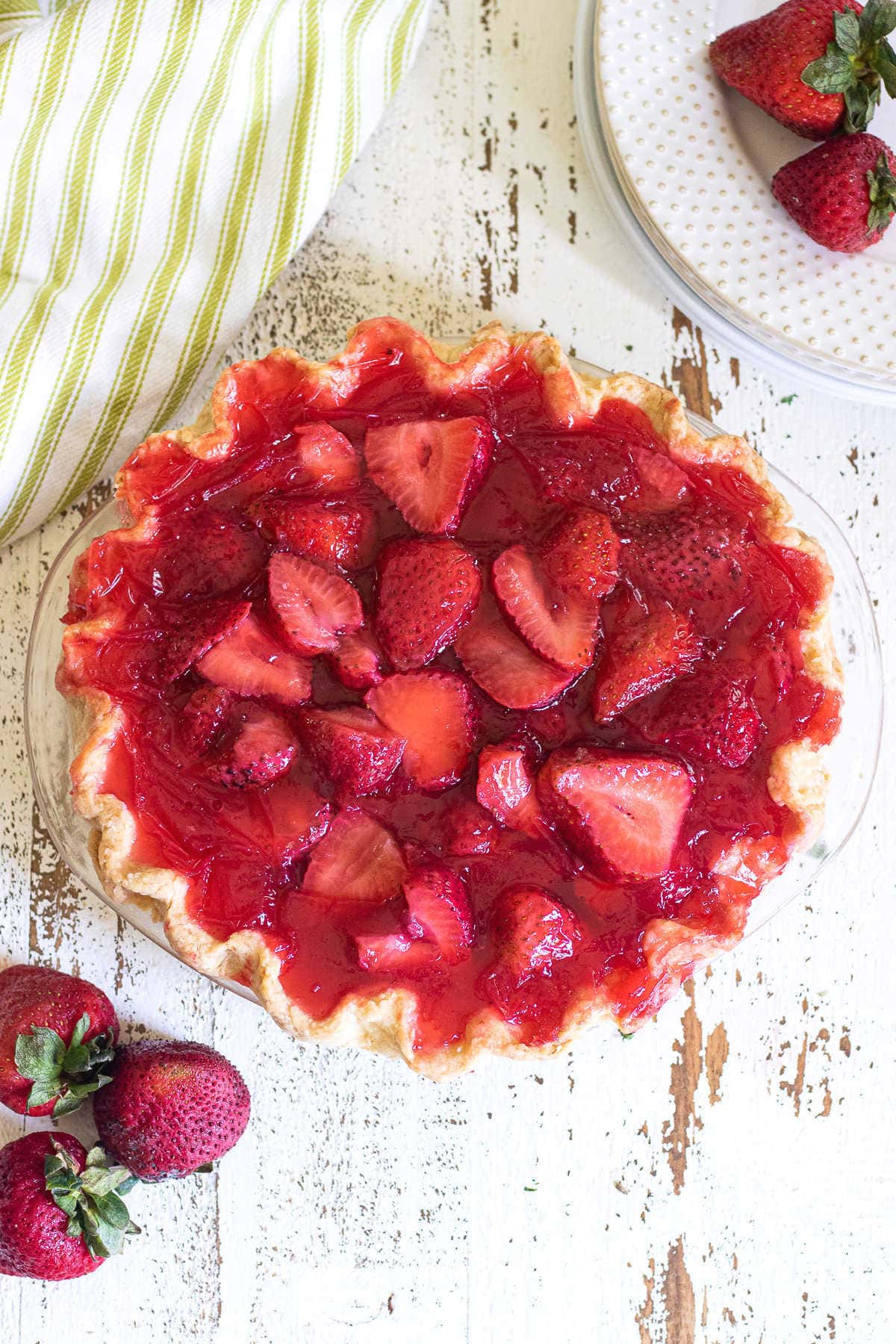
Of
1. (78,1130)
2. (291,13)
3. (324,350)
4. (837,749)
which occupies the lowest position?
(78,1130)

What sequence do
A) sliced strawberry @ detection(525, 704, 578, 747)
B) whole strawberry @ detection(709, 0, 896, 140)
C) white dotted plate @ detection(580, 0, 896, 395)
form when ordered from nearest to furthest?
sliced strawberry @ detection(525, 704, 578, 747) < whole strawberry @ detection(709, 0, 896, 140) < white dotted plate @ detection(580, 0, 896, 395)

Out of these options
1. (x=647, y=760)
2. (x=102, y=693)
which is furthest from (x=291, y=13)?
(x=647, y=760)

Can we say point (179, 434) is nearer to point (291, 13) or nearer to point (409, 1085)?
point (291, 13)

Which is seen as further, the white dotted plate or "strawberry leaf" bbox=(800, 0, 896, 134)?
the white dotted plate

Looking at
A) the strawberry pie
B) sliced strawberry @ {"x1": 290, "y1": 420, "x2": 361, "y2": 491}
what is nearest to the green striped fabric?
the strawberry pie

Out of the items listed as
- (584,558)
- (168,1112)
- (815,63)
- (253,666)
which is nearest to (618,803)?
(584,558)

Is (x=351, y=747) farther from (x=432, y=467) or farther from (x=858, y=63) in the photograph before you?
(x=858, y=63)

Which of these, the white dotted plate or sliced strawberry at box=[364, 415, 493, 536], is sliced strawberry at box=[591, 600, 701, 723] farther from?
the white dotted plate

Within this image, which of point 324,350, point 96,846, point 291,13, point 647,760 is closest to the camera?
point 647,760
